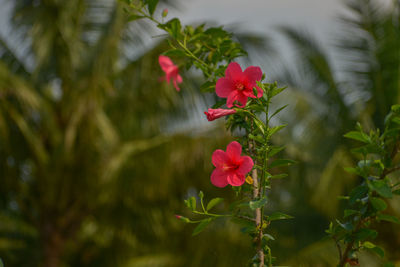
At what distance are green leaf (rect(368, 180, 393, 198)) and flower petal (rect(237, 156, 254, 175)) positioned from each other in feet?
0.55

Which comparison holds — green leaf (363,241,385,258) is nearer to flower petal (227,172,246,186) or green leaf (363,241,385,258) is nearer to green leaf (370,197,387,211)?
green leaf (370,197,387,211)

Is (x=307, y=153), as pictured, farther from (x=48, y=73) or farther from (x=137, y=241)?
(x=48, y=73)

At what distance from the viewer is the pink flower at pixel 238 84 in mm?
676

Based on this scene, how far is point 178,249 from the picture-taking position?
15.4 feet

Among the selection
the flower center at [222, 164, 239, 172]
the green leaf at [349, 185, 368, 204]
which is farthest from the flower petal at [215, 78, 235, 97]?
the green leaf at [349, 185, 368, 204]

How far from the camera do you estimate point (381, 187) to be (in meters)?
0.50

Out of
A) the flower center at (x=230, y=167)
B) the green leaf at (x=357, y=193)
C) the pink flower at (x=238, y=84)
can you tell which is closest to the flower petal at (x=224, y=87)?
the pink flower at (x=238, y=84)

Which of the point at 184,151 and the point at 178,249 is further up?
the point at 184,151

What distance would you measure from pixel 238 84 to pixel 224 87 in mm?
24

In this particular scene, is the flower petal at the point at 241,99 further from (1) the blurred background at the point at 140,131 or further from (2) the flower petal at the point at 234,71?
(1) the blurred background at the point at 140,131

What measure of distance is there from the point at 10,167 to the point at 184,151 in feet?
5.64

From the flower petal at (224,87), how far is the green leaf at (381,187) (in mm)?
265

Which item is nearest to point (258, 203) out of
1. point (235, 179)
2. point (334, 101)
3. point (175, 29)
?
point (235, 179)

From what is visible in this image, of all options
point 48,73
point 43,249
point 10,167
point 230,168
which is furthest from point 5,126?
point 230,168
